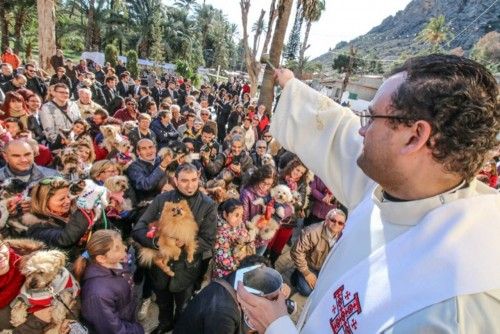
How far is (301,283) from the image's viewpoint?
382 centimetres

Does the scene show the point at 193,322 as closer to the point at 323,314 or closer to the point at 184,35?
the point at 323,314

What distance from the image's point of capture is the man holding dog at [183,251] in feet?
9.63

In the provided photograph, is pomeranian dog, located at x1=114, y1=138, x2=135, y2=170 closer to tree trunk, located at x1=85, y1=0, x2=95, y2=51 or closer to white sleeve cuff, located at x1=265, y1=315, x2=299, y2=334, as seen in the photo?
white sleeve cuff, located at x1=265, y1=315, x2=299, y2=334

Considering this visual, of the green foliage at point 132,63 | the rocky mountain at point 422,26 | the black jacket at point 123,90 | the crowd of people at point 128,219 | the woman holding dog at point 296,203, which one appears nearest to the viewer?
the crowd of people at point 128,219

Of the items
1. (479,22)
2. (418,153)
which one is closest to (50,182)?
(418,153)

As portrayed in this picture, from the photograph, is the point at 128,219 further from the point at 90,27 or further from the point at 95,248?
the point at 90,27

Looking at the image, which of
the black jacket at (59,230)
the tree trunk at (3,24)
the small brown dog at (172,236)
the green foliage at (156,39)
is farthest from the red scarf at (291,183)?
the green foliage at (156,39)

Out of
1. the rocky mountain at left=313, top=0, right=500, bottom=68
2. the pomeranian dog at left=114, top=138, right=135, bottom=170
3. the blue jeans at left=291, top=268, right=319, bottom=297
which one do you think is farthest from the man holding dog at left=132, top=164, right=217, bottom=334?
the rocky mountain at left=313, top=0, right=500, bottom=68

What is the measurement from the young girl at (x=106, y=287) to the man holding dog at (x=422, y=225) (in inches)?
54.9

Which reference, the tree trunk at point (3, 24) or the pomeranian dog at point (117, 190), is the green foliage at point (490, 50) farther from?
the pomeranian dog at point (117, 190)

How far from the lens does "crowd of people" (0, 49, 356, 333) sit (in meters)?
2.00

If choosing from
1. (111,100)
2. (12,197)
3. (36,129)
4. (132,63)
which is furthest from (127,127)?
(132,63)

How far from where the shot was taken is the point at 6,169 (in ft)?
9.94

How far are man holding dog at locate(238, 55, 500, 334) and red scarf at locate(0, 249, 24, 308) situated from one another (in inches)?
58.7
